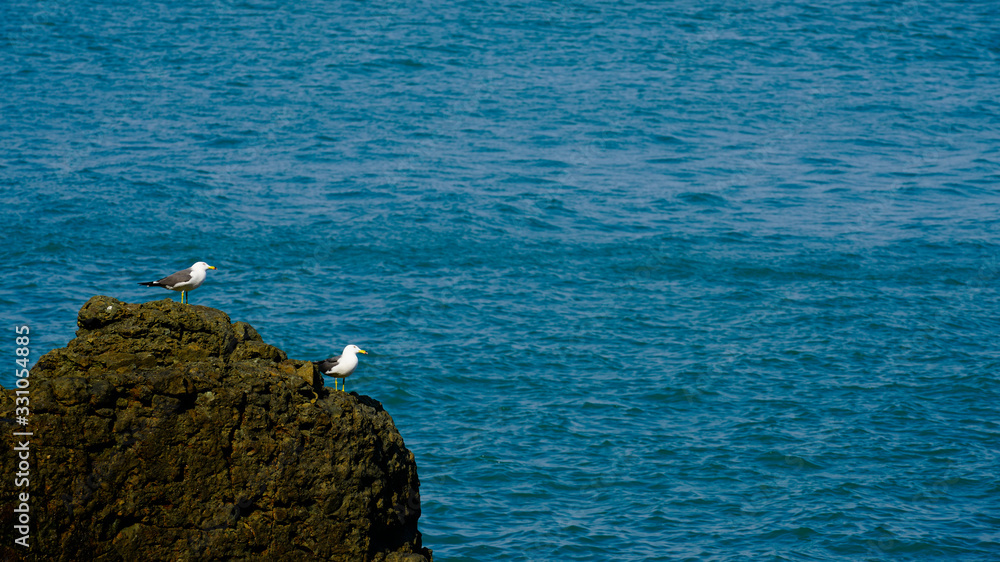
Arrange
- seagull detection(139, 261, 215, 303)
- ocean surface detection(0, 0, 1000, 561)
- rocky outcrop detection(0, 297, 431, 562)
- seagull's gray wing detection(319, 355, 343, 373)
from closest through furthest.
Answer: rocky outcrop detection(0, 297, 431, 562) < seagull's gray wing detection(319, 355, 343, 373) < seagull detection(139, 261, 215, 303) < ocean surface detection(0, 0, 1000, 561)

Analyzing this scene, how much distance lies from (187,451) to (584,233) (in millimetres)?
25240

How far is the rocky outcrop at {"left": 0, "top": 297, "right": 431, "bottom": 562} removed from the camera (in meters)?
10.3

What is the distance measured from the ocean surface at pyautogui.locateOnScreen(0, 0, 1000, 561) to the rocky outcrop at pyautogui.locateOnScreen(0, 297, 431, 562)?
6.72 meters

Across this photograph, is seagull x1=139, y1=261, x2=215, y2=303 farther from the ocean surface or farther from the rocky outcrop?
the ocean surface

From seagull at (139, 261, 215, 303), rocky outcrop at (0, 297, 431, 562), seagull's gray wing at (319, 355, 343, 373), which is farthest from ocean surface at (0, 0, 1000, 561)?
seagull at (139, 261, 215, 303)

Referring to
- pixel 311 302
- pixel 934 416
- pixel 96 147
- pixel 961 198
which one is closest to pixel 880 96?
pixel 961 198

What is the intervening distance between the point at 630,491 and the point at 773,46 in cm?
4246

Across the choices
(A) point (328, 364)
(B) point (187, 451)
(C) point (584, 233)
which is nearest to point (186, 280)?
(A) point (328, 364)

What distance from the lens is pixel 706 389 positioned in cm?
2500

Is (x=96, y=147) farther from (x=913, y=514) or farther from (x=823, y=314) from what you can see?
(x=913, y=514)

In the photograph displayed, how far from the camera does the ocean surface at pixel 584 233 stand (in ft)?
67.9

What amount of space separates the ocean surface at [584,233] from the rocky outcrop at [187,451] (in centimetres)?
672

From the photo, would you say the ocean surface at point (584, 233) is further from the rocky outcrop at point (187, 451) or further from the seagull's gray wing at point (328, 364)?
the rocky outcrop at point (187, 451)

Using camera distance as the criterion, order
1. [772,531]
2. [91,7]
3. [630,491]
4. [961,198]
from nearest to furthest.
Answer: [772,531] < [630,491] < [961,198] < [91,7]
